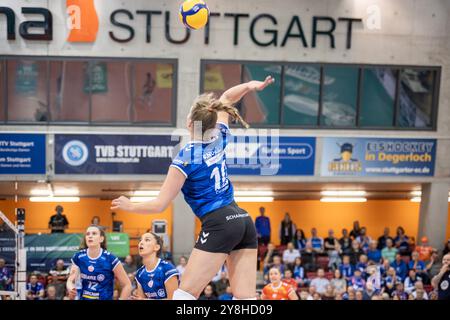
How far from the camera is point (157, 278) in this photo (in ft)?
17.8

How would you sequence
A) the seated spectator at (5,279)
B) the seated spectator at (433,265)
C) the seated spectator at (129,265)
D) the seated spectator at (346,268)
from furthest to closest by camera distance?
the seated spectator at (433,265) < the seated spectator at (346,268) < the seated spectator at (129,265) < the seated spectator at (5,279)

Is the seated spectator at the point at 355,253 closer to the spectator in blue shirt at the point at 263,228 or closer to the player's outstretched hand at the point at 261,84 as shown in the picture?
the spectator in blue shirt at the point at 263,228

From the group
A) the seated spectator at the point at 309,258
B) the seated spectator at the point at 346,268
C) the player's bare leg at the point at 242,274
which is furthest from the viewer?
the seated spectator at the point at 309,258

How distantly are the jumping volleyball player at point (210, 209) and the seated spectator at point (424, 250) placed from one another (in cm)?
1071

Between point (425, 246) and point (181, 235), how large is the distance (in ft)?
19.7

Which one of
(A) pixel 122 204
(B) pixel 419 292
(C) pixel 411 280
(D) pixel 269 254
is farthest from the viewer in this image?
(D) pixel 269 254

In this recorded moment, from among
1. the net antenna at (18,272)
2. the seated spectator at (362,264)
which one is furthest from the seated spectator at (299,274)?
the net antenna at (18,272)

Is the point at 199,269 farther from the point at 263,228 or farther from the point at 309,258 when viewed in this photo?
the point at 263,228

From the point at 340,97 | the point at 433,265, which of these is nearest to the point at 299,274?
the point at 433,265

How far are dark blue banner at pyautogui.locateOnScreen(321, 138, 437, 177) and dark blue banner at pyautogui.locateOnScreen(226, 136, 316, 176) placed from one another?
429 millimetres

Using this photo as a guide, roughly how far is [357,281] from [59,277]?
5.90 metres

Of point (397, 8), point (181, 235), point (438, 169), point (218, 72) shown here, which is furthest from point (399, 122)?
point (181, 235)

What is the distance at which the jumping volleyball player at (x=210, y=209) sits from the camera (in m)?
3.72
